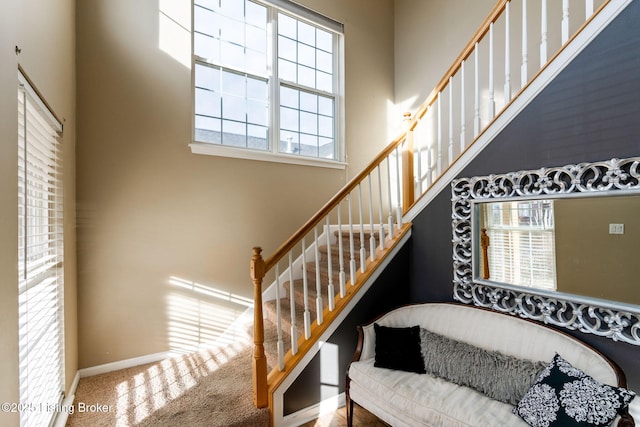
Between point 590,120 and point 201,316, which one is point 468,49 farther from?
point 201,316

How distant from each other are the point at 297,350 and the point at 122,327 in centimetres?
149

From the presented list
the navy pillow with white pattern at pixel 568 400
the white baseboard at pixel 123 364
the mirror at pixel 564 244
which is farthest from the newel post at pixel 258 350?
the mirror at pixel 564 244

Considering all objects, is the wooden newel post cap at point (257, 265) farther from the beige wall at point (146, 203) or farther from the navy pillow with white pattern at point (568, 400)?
the navy pillow with white pattern at point (568, 400)

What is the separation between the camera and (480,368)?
1.85 m

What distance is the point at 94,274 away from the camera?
2.49m

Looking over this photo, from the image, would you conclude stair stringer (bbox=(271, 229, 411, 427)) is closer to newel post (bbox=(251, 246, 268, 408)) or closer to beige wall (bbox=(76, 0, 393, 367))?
newel post (bbox=(251, 246, 268, 408))


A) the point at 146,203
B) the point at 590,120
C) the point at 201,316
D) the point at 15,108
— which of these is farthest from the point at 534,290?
the point at 146,203

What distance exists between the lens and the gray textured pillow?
1708mm

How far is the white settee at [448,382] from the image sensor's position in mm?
1617

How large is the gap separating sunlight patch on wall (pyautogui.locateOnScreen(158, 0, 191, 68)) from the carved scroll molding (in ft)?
8.42

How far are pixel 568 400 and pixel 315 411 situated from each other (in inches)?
58.7

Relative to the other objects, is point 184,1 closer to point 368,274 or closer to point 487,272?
point 368,274

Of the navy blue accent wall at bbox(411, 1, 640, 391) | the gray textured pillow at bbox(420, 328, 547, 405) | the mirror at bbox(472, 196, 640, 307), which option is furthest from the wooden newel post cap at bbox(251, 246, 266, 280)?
the navy blue accent wall at bbox(411, 1, 640, 391)

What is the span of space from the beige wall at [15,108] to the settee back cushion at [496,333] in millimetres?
1863
